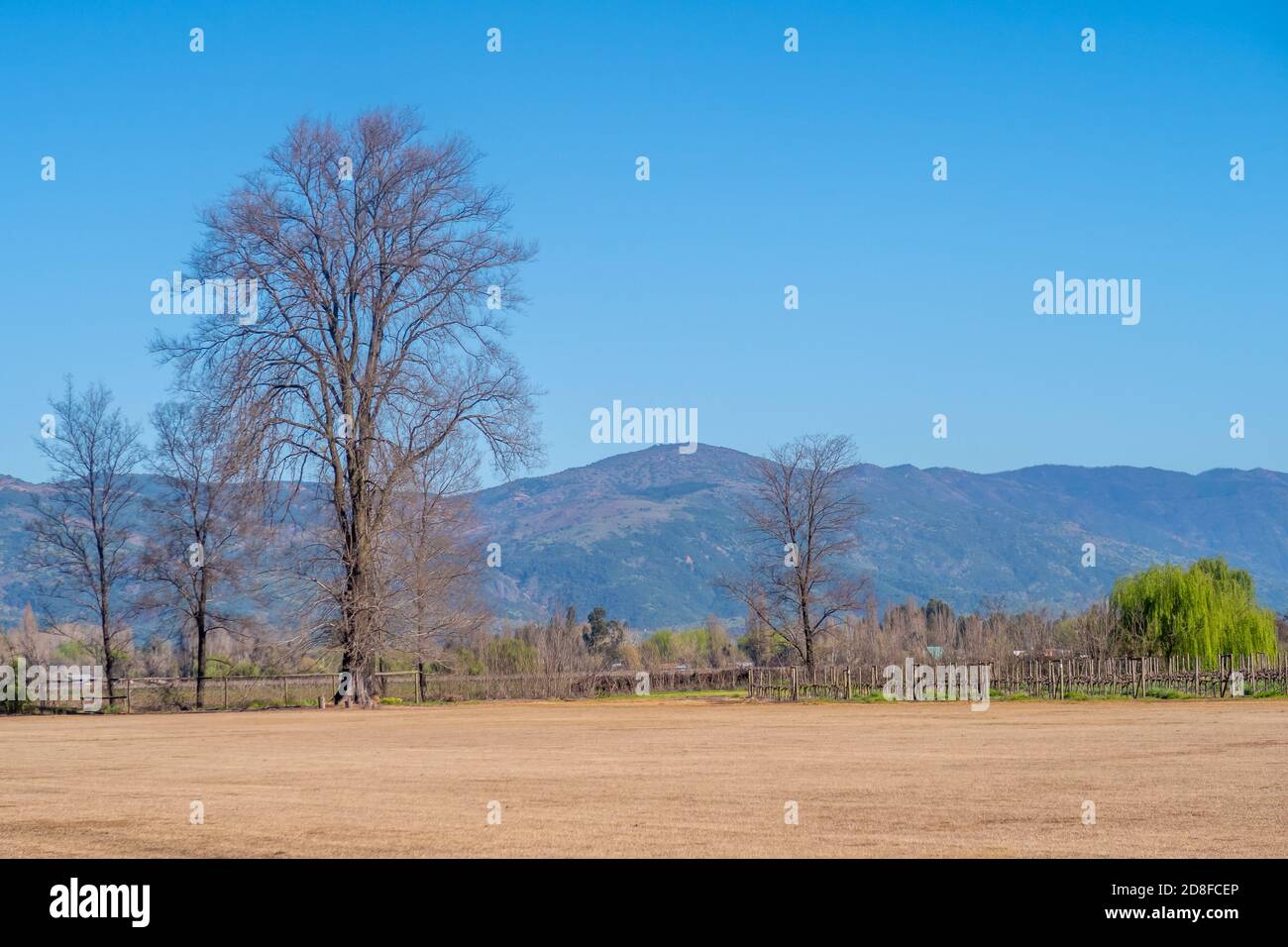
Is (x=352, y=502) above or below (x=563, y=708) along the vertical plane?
above

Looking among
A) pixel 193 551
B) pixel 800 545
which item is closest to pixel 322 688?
pixel 193 551

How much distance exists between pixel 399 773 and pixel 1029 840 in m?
10.3

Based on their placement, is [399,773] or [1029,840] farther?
[399,773]

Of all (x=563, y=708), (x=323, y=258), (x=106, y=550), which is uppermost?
(x=323, y=258)

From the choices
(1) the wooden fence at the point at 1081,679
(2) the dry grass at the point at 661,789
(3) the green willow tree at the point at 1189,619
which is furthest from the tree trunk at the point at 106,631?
(3) the green willow tree at the point at 1189,619

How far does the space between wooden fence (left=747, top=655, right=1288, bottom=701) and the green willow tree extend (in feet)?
2.81

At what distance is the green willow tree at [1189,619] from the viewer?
186 feet

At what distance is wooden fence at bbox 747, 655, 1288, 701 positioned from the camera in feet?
167

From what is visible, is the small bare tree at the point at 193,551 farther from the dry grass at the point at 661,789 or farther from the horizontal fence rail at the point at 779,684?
the dry grass at the point at 661,789
